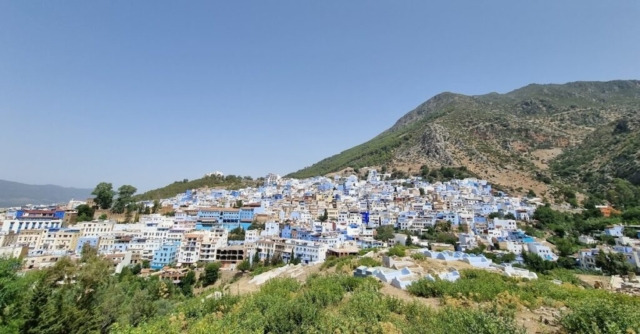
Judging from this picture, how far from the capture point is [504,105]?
102250mm

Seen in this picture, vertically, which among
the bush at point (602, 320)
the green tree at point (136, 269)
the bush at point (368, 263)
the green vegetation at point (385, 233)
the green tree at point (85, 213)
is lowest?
the green tree at point (136, 269)

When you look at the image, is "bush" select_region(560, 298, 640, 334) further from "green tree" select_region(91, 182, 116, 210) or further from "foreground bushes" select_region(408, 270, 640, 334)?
"green tree" select_region(91, 182, 116, 210)

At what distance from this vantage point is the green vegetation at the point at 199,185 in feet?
234

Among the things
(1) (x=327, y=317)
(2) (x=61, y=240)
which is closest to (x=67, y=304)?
(1) (x=327, y=317)

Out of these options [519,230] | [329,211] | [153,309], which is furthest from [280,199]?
[153,309]

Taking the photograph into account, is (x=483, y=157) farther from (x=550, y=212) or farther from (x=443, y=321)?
(x=443, y=321)

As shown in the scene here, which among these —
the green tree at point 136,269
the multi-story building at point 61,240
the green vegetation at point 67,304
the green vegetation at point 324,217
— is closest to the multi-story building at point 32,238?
the multi-story building at point 61,240

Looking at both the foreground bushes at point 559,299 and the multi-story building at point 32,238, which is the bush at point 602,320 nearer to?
the foreground bushes at point 559,299

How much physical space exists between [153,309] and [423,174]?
6592 cm

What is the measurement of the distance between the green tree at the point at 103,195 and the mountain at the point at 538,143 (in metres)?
60.2

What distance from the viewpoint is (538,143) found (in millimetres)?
Answer: 77312

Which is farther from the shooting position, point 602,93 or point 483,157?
point 602,93

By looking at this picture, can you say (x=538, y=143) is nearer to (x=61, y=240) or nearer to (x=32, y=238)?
(x=61, y=240)

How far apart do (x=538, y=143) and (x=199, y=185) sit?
298ft
